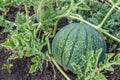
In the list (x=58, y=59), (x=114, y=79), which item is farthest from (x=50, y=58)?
(x=114, y=79)

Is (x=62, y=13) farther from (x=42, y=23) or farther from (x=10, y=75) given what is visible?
(x=10, y=75)

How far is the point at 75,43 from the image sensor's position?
8.48 feet

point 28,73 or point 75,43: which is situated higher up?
point 75,43

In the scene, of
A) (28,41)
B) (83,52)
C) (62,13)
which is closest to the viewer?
(28,41)

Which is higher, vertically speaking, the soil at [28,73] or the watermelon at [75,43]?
the watermelon at [75,43]

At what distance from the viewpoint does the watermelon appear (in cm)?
258

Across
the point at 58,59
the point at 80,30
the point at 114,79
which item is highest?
the point at 80,30

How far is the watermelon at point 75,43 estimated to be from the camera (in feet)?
8.47

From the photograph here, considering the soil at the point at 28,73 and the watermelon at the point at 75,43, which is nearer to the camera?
the watermelon at the point at 75,43

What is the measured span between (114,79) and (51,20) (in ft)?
2.23

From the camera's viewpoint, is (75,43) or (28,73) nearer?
(75,43)

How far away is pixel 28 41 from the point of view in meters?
2.33

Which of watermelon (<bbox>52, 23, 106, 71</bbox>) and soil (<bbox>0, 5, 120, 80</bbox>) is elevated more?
watermelon (<bbox>52, 23, 106, 71</bbox>)

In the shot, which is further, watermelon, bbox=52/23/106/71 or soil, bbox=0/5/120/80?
soil, bbox=0/5/120/80
